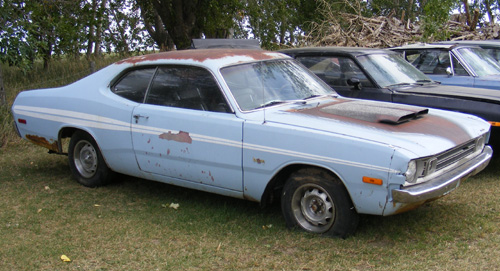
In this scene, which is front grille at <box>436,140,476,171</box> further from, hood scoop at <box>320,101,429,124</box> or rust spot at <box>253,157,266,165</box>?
rust spot at <box>253,157,266,165</box>

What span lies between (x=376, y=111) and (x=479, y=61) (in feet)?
16.8

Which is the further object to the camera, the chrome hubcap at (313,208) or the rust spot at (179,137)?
the rust spot at (179,137)

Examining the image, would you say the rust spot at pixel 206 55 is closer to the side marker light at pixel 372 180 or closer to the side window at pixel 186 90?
the side window at pixel 186 90

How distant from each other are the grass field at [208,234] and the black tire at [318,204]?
11cm

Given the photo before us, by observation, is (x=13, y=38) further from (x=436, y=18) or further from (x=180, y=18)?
(x=436, y=18)

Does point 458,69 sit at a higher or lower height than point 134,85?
lower

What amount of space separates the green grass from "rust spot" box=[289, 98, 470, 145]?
851mm

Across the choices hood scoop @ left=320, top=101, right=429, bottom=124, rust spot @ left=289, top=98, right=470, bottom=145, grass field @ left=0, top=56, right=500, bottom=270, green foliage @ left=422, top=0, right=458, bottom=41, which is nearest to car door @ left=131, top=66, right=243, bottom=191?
grass field @ left=0, top=56, right=500, bottom=270

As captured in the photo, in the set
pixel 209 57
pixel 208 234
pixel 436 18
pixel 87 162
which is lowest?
pixel 208 234

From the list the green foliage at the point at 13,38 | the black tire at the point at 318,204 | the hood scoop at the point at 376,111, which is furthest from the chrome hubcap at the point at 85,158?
the green foliage at the point at 13,38

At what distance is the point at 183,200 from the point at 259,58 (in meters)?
1.74

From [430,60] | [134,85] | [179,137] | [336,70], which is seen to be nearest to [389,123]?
[179,137]

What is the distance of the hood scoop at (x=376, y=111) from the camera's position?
15.3 feet

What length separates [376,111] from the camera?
493cm
